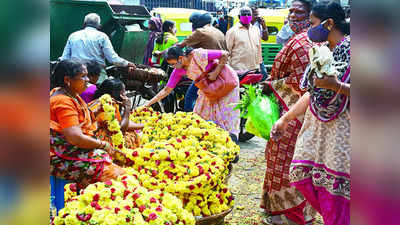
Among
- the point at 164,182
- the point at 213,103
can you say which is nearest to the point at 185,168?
the point at 164,182

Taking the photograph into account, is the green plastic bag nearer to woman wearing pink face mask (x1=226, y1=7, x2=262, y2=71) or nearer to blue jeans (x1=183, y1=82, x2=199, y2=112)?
blue jeans (x1=183, y1=82, x2=199, y2=112)

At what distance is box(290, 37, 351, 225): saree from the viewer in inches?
98.6

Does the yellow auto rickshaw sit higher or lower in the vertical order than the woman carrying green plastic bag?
higher

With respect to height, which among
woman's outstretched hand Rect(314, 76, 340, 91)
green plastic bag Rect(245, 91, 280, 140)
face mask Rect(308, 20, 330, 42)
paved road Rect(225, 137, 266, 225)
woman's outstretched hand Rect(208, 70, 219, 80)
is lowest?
paved road Rect(225, 137, 266, 225)

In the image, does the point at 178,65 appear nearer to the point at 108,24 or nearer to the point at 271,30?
the point at 108,24

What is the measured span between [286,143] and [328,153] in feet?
3.63

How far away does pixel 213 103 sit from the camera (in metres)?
5.41

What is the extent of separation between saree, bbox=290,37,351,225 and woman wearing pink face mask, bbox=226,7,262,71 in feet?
15.7

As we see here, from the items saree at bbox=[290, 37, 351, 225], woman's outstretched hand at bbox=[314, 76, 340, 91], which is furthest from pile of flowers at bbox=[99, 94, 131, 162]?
woman's outstretched hand at bbox=[314, 76, 340, 91]

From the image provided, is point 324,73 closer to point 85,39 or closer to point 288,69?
point 288,69

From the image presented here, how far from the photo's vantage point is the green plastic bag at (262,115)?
3568mm

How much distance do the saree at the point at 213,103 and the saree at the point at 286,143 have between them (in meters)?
1.45

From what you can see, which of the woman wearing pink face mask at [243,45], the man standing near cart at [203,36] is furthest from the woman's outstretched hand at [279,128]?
the woman wearing pink face mask at [243,45]

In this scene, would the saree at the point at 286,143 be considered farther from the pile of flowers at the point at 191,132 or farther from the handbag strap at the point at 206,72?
the handbag strap at the point at 206,72
